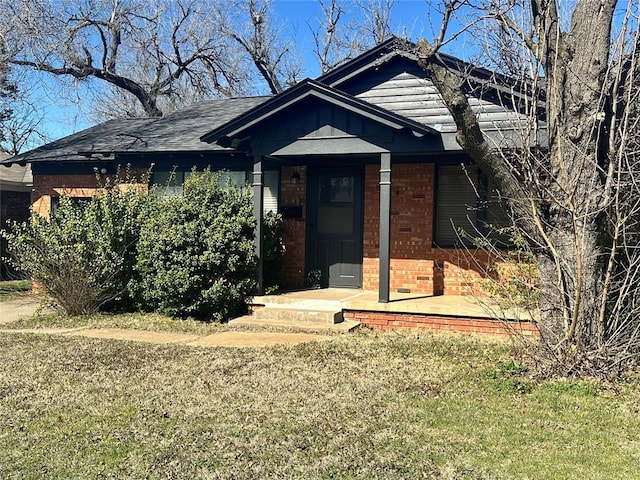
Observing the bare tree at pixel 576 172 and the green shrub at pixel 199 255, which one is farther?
the green shrub at pixel 199 255

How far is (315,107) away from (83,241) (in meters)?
4.46

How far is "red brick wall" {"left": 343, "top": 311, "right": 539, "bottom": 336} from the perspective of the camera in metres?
8.04

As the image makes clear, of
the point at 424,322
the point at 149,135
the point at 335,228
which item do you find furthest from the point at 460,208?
the point at 149,135

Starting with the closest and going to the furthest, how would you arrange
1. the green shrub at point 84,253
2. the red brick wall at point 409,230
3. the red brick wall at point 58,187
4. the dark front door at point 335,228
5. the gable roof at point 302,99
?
1. the gable roof at point 302,99
2. the green shrub at point 84,253
3. the red brick wall at point 409,230
4. the dark front door at point 335,228
5. the red brick wall at point 58,187

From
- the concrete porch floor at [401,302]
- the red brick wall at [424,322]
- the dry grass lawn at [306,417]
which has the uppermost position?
the concrete porch floor at [401,302]

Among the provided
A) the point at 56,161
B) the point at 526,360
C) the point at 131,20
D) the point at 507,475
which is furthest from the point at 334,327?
the point at 131,20

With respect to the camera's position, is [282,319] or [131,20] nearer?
[282,319]

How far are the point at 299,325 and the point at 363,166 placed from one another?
12.3 ft

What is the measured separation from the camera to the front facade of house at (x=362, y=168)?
350 inches

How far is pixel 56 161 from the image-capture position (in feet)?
Result: 41.5

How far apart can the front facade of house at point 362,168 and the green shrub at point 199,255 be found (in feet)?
1.52

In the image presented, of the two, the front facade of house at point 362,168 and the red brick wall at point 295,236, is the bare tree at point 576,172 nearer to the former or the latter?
the front facade of house at point 362,168

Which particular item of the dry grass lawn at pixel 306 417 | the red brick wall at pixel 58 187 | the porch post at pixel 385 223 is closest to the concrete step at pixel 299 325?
the porch post at pixel 385 223

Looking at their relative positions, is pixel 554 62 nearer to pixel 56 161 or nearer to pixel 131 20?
pixel 56 161
